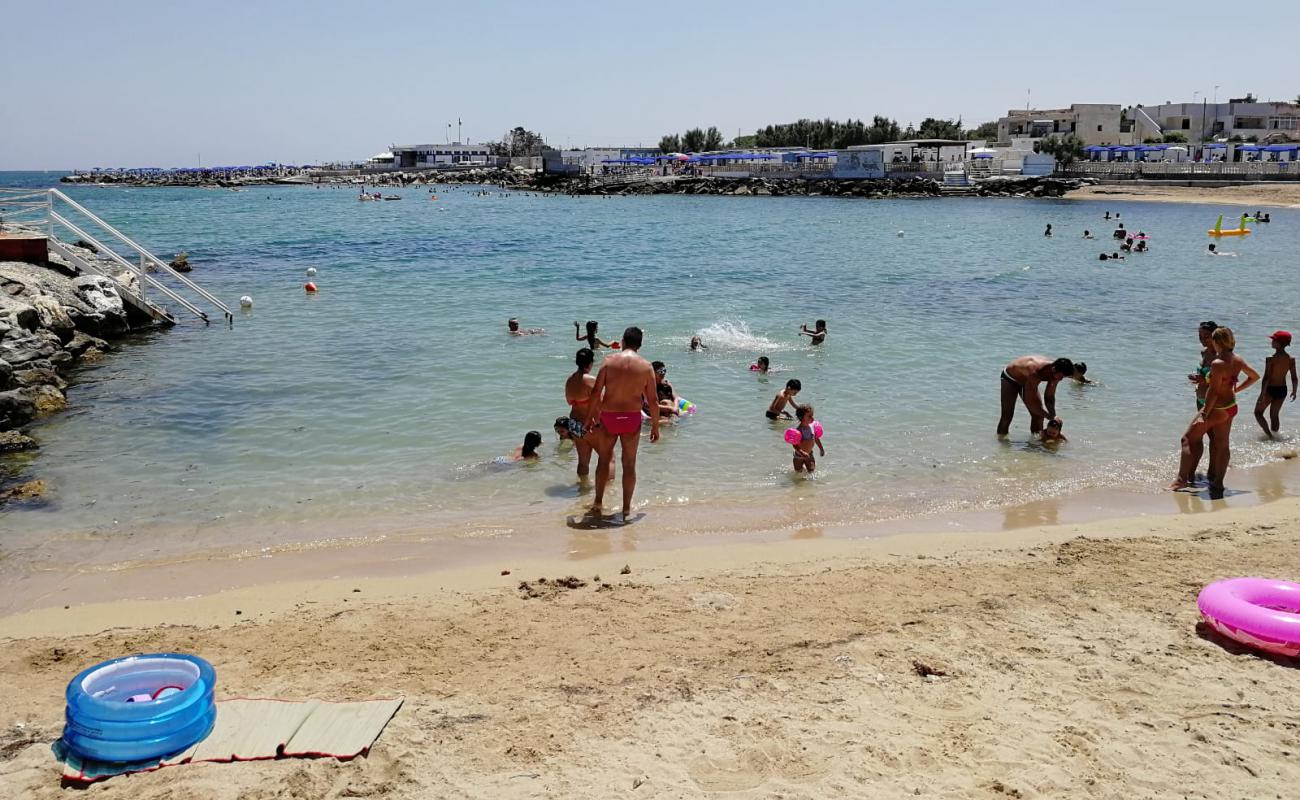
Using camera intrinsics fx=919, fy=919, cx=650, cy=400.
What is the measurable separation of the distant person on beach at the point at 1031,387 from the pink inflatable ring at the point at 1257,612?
4504 mm

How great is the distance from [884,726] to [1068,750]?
782 millimetres

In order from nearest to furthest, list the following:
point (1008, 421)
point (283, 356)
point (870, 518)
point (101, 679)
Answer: point (101, 679) < point (870, 518) < point (1008, 421) < point (283, 356)

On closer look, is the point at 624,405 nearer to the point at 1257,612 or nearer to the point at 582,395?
the point at 582,395

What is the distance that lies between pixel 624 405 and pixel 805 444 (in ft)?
7.71

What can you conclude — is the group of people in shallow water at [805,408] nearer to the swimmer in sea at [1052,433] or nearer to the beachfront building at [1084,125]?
the swimmer in sea at [1052,433]

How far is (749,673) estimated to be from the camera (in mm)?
4758

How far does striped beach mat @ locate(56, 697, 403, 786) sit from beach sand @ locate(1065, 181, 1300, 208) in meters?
59.6

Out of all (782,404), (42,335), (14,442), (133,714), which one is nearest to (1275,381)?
(782,404)

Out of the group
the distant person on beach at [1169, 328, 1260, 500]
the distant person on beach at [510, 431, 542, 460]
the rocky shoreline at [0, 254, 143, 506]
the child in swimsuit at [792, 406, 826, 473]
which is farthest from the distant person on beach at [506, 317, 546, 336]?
the distant person on beach at [1169, 328, 1260, 500]

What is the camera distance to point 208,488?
8695mm

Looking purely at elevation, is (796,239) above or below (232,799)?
above

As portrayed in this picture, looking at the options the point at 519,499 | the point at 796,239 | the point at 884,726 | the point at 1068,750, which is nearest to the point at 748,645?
the point at 884,726

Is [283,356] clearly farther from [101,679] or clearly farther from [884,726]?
[884,726]

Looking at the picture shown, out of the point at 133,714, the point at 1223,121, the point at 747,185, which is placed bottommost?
the point at 133,714
